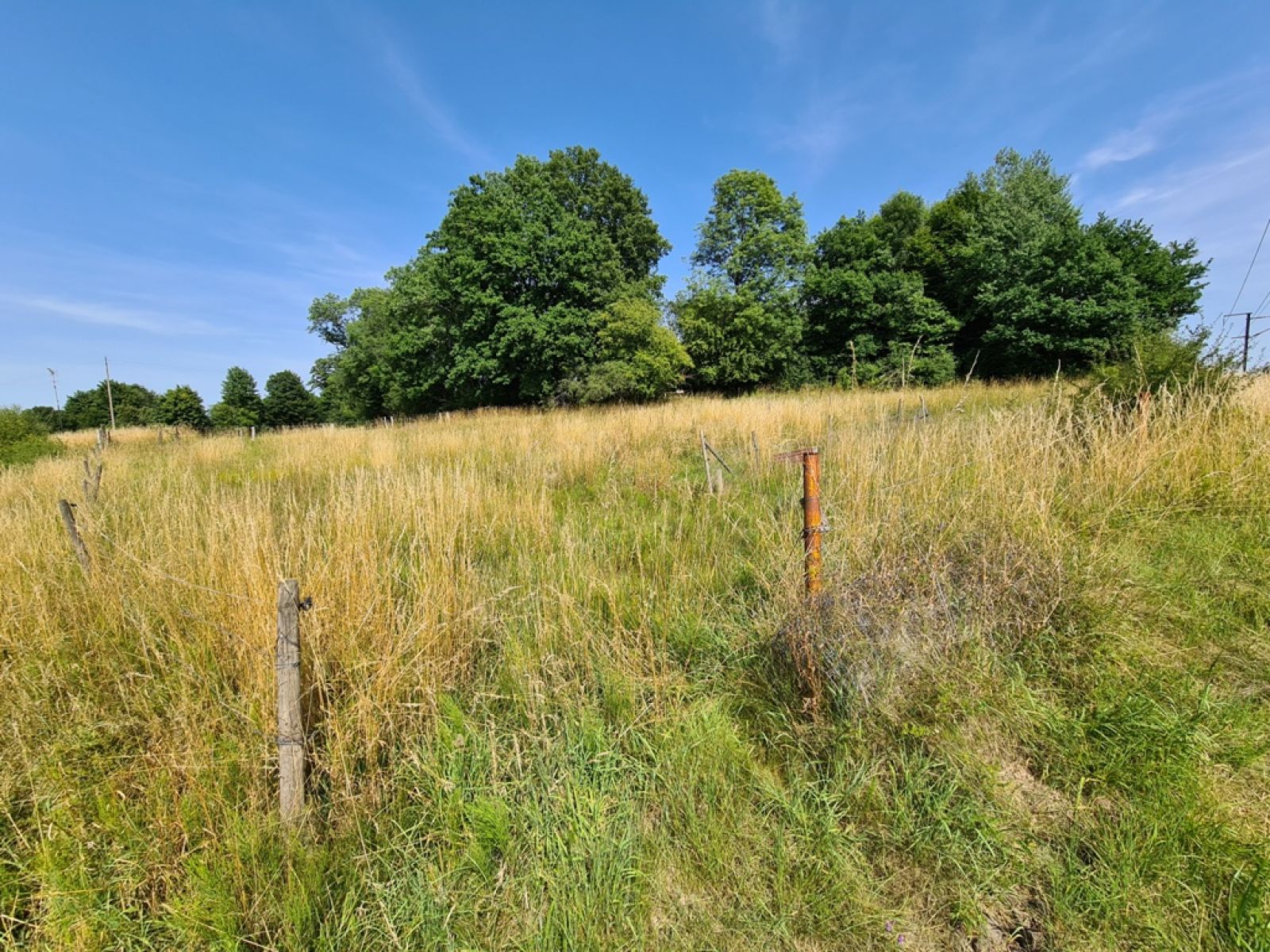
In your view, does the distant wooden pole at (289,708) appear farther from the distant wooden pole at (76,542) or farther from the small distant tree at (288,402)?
the small distant tree at (288,402)

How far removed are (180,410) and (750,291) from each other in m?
59.3

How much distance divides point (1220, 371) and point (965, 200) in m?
28.9

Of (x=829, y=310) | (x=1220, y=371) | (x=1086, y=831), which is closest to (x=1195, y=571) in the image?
(x=1086, y=831)

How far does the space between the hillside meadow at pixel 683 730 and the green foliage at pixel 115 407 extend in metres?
74.0

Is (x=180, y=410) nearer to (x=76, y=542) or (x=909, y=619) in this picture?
(x=76, y=542)

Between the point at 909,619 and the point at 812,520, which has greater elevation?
the point at 812,520

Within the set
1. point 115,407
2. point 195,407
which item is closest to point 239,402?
point 195,407

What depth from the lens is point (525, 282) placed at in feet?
64.1

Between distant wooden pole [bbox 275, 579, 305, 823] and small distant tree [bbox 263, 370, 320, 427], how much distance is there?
2430 inches

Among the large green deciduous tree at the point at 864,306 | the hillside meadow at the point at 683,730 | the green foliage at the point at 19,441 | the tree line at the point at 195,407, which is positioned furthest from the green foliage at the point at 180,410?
the hillside meadow at the point at 683,730

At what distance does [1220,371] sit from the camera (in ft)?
14.4

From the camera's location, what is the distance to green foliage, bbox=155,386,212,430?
47.9m

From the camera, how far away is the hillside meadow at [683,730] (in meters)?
1.33

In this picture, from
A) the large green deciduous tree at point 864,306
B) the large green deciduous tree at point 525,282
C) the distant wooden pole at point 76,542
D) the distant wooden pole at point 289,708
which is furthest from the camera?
the large green deciduous tree at point 864,306
